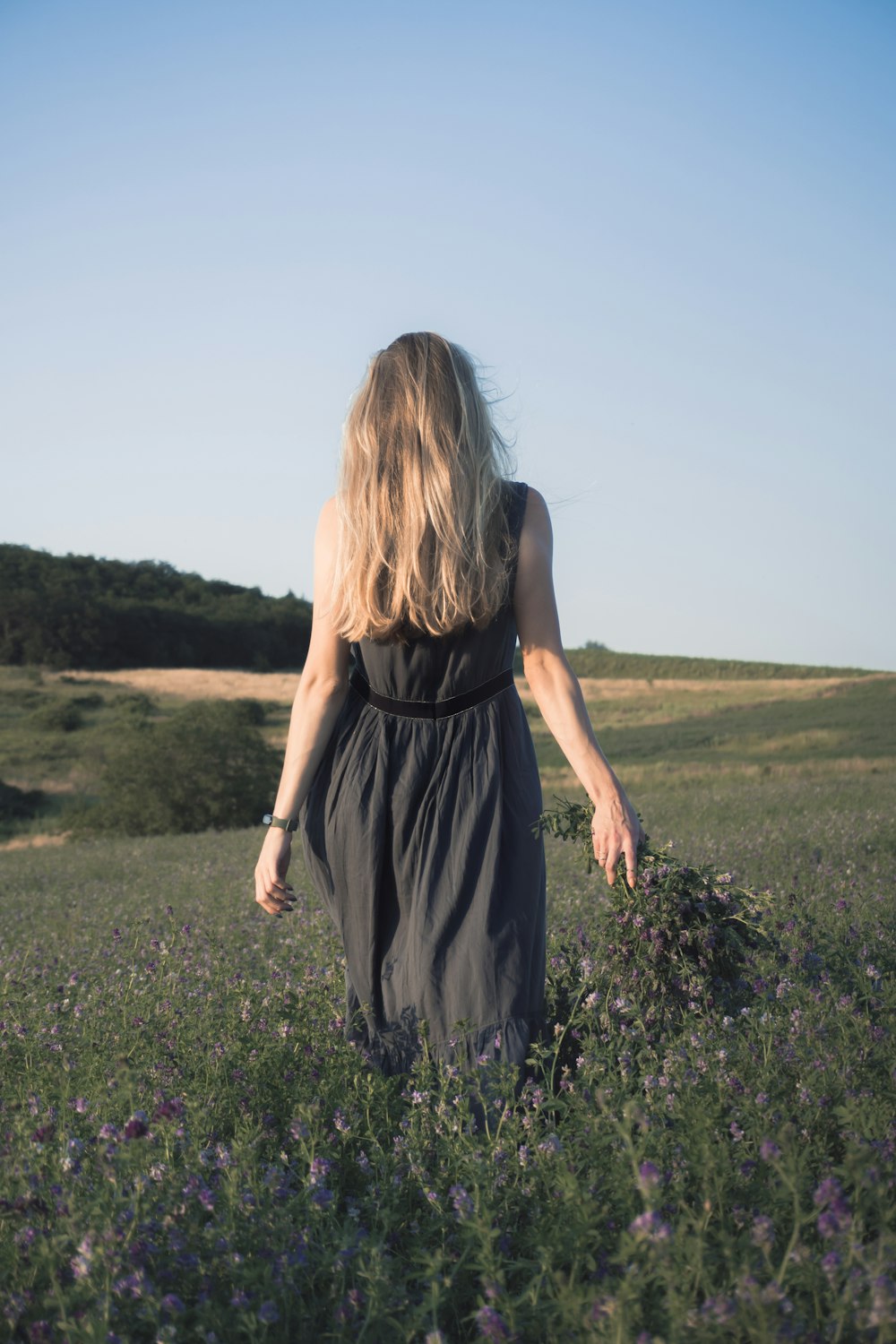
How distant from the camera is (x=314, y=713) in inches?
136

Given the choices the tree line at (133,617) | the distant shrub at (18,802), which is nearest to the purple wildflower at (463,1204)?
the distant shrub at (18,802)

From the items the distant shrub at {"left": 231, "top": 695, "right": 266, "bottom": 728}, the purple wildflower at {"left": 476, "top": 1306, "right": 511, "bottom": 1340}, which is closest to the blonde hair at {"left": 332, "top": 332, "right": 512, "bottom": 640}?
the purple wildflower at {"left": 476, "top": 1306, "right": 511, "bottom": 1340}

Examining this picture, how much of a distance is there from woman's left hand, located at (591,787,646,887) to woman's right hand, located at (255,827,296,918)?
39.1 inches

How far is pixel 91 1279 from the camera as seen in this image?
6.05 ft

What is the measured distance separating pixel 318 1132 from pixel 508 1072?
51 cm

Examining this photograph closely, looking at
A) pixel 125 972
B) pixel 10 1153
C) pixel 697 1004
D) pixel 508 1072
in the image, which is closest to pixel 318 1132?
pixel 508 1072

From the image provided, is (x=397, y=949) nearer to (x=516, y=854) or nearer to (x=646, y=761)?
(x=516, y=854)

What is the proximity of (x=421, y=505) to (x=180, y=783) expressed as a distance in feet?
94.1

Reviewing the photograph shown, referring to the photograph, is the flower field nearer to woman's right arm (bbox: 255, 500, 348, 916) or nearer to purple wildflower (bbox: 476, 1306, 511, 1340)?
purple wildflower (bbox: 476, 1306, 511, 1340)

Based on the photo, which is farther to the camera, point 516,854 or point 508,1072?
point 516,854

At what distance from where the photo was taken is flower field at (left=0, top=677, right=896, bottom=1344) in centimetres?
179

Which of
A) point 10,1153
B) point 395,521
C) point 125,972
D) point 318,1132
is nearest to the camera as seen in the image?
point 10,1153

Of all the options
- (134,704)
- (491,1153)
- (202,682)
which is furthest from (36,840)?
(491,1153)

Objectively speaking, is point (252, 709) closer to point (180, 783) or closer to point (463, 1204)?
point (180, 783)
